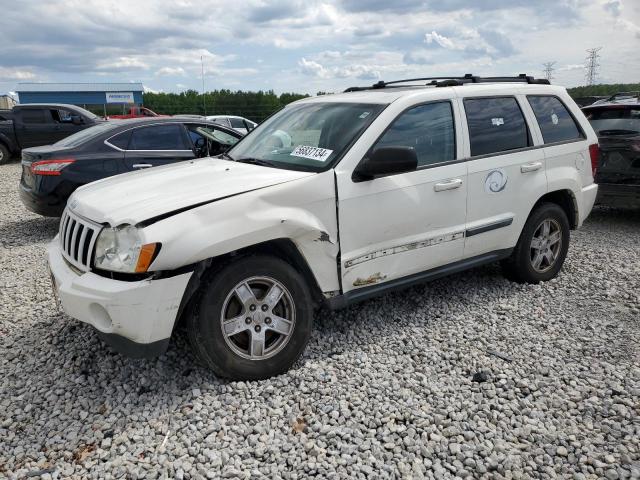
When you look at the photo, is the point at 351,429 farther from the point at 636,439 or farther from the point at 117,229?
the point at 117,229

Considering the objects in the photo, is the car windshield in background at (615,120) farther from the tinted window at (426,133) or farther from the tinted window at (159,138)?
the tinted window at (159,138)

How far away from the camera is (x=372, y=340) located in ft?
12.9

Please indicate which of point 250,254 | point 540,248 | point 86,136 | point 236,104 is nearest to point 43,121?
point 86,136

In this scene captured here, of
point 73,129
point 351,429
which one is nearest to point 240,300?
point 351,429

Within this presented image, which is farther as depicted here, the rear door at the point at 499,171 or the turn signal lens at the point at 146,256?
the rear door at the point at 499,171

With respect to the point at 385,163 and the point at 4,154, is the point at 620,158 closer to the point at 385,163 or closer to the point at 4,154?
the point at 385,163

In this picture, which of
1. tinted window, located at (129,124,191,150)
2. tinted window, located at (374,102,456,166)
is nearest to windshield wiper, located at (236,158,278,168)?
tinted window, located at (374,102,456,166)

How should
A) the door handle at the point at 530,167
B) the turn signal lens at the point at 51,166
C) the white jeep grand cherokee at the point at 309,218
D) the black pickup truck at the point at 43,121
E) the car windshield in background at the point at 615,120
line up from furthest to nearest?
the black pickup truck at the point at 43,121
the car windshield in background at the point at 615,120
the turn signal lens at the point at 51,166
the door handle at the point at 530,167
the white jeep grand cherokee at the point at 309,218

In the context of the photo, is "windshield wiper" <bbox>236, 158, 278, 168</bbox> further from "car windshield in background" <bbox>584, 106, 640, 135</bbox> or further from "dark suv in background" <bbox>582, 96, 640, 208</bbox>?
"car windshield in background" <bbox>584, 106, 640, 135</bbox>

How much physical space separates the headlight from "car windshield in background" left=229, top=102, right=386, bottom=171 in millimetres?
1200

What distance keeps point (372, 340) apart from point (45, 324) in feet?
8.62

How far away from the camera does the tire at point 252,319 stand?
308 cm

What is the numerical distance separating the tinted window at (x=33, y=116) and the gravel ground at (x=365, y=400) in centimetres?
1215

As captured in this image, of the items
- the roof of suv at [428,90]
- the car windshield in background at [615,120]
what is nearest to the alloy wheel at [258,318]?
the roof of suv at [428,90]
